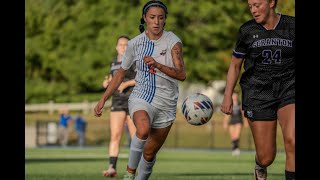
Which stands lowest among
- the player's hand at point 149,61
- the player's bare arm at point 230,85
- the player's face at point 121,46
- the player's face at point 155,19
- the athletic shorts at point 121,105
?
the athletic shorts at point 121,105

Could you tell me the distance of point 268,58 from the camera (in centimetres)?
1128

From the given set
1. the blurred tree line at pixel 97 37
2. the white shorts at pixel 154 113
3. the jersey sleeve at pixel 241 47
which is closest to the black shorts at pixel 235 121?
the white shorts at pixel 154 113

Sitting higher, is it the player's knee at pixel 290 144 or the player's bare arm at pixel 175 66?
the player's bare arm at pixel 175 66

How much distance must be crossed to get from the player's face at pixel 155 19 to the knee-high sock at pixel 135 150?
131 centimetres

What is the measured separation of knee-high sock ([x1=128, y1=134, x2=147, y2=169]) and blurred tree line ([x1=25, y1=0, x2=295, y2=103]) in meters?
44.9

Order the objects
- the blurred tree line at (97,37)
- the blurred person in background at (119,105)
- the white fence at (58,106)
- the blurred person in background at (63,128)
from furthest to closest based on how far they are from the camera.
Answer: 1. the white fence at (58,106)
2. the blurred tree line at (97,37)
3. the blurred person in background at (63,128)
4. the blurred person in background at (119,105)

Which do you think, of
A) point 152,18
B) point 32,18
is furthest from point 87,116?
point 152,18

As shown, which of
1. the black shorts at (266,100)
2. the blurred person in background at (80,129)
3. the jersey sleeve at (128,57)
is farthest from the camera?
the blurred person in background at (80,129)

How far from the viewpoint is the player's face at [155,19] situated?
39.8 ft

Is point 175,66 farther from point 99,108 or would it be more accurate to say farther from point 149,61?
point 99,108

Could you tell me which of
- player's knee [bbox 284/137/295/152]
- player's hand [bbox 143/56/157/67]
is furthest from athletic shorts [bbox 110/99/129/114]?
player's knee [bbox 284/137/295/152]

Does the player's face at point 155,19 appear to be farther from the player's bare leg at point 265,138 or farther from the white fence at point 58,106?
the white fence at point 58,106

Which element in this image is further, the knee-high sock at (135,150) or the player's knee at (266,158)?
the knee-high sock at (135,150)
